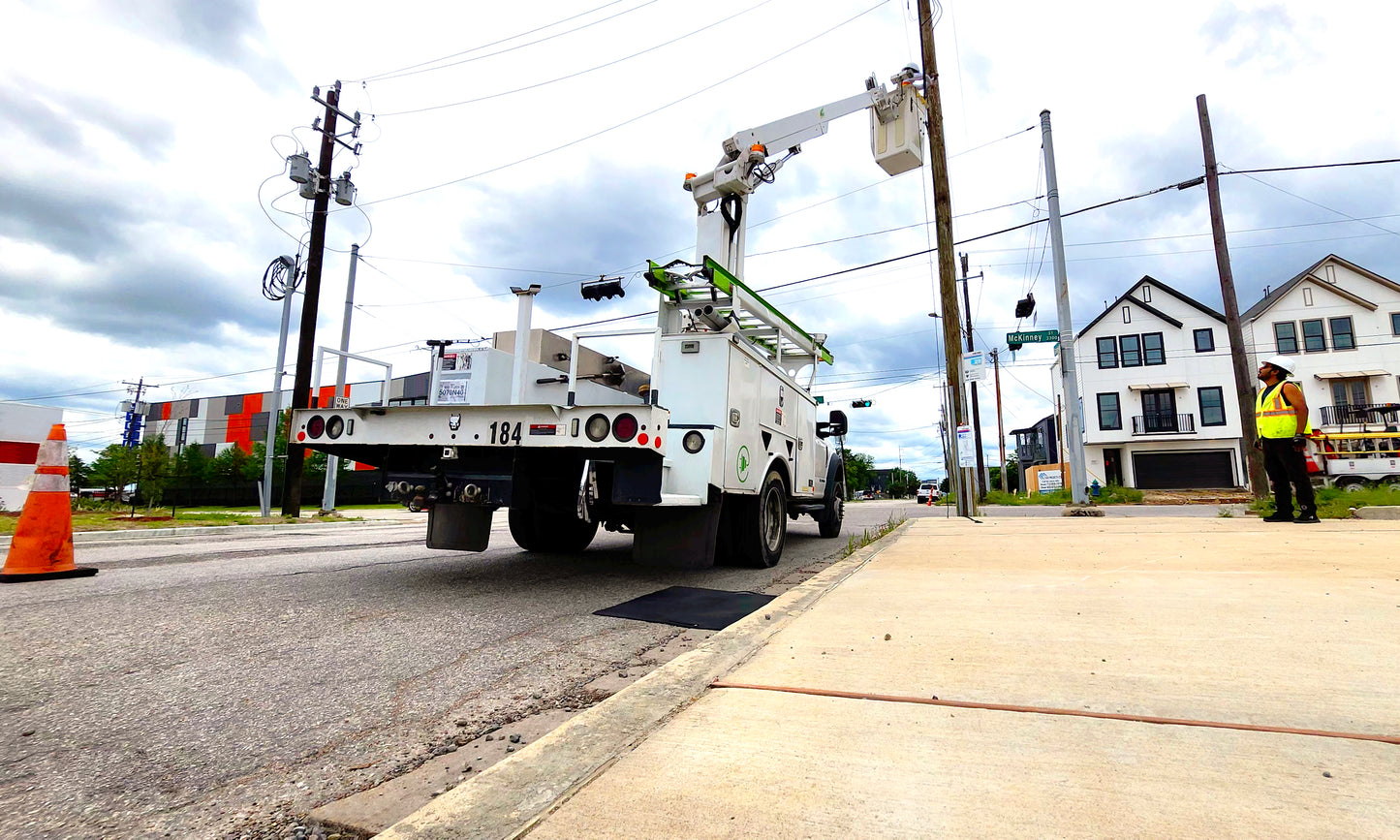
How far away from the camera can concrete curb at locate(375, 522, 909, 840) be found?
1.44 m

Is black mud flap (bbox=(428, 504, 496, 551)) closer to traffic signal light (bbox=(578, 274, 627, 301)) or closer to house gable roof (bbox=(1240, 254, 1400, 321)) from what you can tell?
traffic signal light (bbox=(578, 274, 627, 301))

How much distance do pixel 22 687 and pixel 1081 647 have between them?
4.28m

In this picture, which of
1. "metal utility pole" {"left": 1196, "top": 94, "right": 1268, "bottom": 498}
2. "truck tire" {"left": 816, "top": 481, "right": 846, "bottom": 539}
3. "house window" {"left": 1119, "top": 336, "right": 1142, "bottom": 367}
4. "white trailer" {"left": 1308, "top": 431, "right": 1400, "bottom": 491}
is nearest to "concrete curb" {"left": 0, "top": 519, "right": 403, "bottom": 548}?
"truck tire" {"left": 816, "top": 481, "right": 846, "bottom": 539}

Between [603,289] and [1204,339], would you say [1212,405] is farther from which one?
[603,289]

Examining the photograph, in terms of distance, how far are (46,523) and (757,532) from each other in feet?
19.0

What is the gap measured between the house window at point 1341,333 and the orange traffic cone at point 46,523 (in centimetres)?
4000

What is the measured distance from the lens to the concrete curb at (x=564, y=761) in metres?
1.44

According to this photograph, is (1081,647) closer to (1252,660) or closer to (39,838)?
(1252,660)

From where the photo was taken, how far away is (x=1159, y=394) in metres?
31.1

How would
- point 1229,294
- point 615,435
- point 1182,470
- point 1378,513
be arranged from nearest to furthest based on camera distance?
point 615,435 → point 1378,513 → point 1229,294 → point 1182,470

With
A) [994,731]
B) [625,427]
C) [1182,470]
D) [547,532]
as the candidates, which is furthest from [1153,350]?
[994,731]

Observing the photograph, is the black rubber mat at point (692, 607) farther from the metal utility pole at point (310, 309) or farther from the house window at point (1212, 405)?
the house window at point (1212, 405)

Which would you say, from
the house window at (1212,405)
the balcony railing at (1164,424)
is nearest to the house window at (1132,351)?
the balcony railing at (1164,424)

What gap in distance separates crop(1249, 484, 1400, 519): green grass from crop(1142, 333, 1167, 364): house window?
23825 mm
